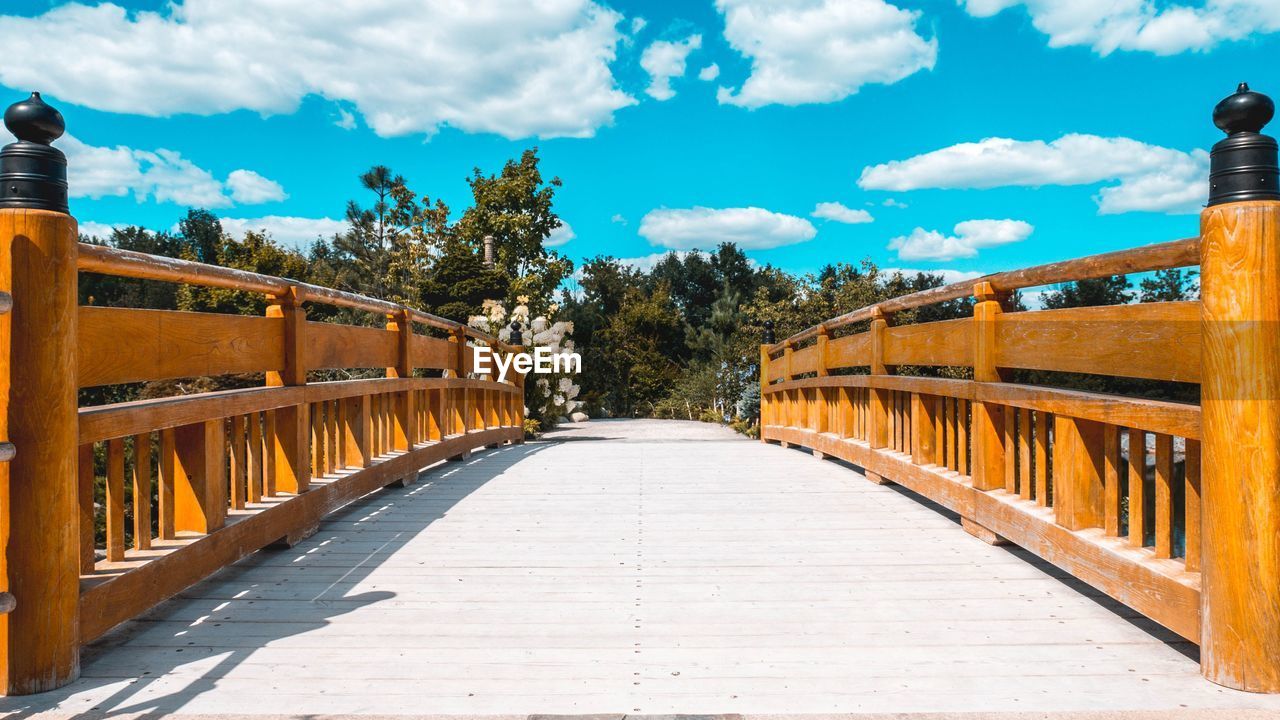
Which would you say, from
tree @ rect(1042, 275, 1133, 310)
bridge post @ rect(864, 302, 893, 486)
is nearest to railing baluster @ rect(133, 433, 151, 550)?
bridge post @ rect(864, 302, 893, 486)

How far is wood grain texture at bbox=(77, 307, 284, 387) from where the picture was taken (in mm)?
2422

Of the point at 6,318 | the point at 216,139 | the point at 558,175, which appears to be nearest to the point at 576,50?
the point at 558,175

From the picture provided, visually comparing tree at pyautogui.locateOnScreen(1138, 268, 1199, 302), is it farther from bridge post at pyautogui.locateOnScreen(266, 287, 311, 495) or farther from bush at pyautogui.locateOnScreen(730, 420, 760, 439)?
bridge post at pyautogui.locateOnScreen(266, 287, 311, 495)

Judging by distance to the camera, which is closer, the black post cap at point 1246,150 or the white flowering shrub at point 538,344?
the black post cap at point 1246,150

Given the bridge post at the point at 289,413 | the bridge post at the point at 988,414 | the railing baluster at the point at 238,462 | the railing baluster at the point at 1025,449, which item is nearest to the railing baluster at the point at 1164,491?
the railing baluster at the point at 1025,449

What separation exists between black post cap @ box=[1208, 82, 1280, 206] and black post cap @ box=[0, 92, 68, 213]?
3027 mm

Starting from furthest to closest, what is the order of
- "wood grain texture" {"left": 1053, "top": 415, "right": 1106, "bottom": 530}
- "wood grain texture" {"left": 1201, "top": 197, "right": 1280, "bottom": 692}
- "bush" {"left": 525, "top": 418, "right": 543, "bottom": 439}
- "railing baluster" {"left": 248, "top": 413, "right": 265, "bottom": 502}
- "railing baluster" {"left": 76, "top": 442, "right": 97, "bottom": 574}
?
"bush" {"left": 525, "top": 418, "right": 543, "bottom": 439} < "railing baluster" {"left": 248, "top": 413, "right": 265, "bottom": 502} < "wood grain texture" {"left": 1053, "top": 415, "right": 1106, "bottom": 530} < "railing baluster" {"left": 76, "top": 442, "right": 97, "bottom": 574} < "wood grain texture" {"left": 1201, "top": 197, "right": 1280, "bottom": 692}

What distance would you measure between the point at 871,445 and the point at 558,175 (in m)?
22.2

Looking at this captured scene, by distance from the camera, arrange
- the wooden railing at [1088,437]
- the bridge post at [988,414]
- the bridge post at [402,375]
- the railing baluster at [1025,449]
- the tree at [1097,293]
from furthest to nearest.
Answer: the tree at [1097,293] < the bridge post at [402,375] < the bridge post at [988,414] < the railing baluster at [1025,449] < the wooden railing at [1088,437]

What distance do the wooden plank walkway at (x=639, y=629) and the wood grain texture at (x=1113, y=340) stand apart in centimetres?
80

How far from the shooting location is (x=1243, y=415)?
6.76ft

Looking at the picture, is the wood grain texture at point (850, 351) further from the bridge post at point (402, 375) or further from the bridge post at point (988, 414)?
the bridge post at point (402, 375)

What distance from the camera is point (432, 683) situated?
7.14 feet

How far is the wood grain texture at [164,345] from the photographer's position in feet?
7.95
